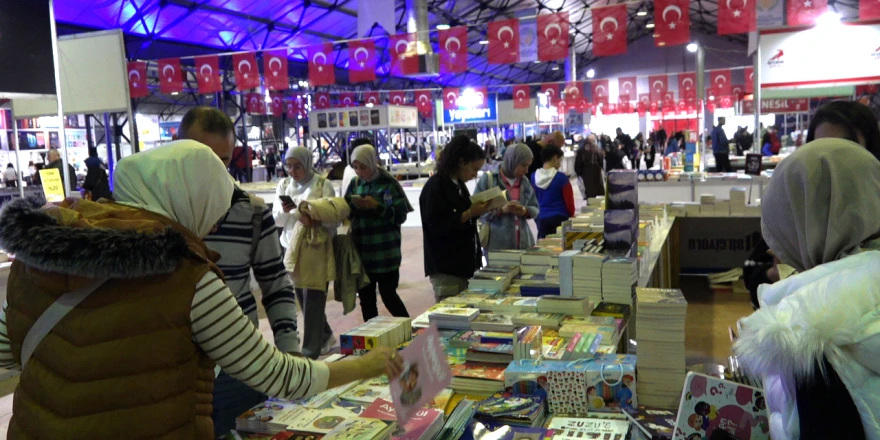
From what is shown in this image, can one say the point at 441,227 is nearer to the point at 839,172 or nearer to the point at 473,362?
the point at 473,362

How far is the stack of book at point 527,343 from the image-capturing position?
2373 millimetres

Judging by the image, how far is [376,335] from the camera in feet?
8.14

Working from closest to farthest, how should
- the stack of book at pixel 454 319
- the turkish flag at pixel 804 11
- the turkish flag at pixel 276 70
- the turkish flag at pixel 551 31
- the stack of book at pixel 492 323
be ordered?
the stack of book at pixel 492 323
the stack of book at pixel 454 319
the turkish flag at pixel 804 11
the turkish flag at pixel 551 31
the turkish flag at pixel 276 70

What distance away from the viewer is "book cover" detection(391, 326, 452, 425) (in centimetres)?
152

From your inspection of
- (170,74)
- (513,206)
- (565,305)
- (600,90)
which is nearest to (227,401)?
(565,305)

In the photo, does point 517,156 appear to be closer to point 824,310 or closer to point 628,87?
point 824,310

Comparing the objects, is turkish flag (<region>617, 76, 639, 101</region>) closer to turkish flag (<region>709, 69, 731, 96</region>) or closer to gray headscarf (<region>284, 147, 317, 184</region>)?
turkish flag (<region>709, 69, 731, 96</region>)

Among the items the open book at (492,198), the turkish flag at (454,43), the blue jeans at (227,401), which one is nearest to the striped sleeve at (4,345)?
the blue jeans at (227,401)

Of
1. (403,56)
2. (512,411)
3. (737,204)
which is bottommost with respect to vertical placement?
(512,411)

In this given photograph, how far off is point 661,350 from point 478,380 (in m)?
0.65

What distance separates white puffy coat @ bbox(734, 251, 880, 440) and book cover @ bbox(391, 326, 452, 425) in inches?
26.9

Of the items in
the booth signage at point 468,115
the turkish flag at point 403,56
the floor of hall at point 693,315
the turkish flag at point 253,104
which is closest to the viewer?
the floor of hall at point 693,315

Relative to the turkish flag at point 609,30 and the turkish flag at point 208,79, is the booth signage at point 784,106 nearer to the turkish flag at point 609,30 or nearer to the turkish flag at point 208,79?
the turkish flag at point 609,30

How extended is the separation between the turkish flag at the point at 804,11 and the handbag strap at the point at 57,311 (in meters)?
8.20
